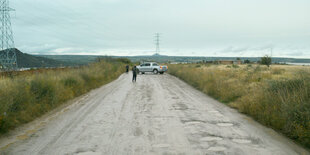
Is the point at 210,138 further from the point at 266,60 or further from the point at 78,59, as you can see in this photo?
the point at 78,59

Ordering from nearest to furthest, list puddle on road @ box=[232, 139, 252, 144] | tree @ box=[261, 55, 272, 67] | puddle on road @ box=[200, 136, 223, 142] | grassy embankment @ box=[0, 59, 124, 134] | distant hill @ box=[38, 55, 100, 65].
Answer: puddle on road @ box=[232, 139, 252, 144]
puddle on road @ box=[200, 136, 223, 142]
grassy embankment @ box=[0, 59, 124, 134]
distant hill @ box=[38, 55, 100, 65]
tree @ box=[261, 55, 272, 67]

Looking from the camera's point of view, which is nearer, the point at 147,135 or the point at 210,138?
the point at 210,138

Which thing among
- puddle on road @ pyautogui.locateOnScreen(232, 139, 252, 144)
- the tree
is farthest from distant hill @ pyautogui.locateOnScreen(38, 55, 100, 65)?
the tree

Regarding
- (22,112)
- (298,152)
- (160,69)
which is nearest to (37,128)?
(22,112)

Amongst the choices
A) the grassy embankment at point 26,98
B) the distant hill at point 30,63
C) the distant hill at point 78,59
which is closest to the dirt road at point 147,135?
the grassy embankment at point 26,98

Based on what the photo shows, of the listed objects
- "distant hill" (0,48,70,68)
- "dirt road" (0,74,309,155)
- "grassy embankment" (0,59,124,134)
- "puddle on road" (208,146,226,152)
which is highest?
"distant hill" (0,48,70,68)

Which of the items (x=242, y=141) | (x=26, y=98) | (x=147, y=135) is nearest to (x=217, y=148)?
(x=242, y=141)

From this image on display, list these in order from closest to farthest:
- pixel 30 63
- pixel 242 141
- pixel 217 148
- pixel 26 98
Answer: pixel 217 148
pixel 242 141
pixel 26 98
pixel 30 63

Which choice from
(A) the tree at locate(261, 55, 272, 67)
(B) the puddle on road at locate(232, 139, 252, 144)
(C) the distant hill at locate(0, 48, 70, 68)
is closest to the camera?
(B) the puddle on road at locate(232, 139, 252, 144)

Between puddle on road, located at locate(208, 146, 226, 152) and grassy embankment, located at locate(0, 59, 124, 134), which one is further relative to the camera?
grassy embankment, located at locate(0, 59, 124, 134)

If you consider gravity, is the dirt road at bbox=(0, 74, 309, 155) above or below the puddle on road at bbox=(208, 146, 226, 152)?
below

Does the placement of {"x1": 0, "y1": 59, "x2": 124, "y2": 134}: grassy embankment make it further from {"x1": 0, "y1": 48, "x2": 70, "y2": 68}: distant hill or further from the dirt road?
{"x1": 0, "y1": 48, "x2": 70, "y2": 68}: distant hill

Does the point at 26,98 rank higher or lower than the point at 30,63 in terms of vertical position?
lower

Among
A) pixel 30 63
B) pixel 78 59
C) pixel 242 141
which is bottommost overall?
pixel 242 141
